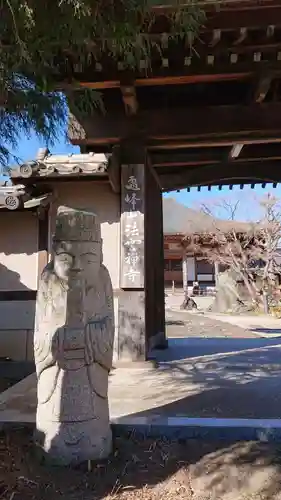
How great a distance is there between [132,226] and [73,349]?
3512 millimetres

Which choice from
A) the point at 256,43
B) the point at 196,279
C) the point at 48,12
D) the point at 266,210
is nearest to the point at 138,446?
the point at 48,12

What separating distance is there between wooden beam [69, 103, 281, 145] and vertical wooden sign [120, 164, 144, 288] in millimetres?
556

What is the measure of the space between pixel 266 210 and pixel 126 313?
15860 millimetres

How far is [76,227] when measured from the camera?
2.90m

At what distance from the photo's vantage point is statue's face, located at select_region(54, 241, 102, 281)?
2.89 metres

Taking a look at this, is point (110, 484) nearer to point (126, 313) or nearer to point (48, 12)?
point (48, 12)

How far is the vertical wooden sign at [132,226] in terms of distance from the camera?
19.9 ft

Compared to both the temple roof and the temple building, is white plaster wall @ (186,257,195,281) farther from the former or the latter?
the temple roof

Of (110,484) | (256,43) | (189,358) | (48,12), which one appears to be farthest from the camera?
(189,358)

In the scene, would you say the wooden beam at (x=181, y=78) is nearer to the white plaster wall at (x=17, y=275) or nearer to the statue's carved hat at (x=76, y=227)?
the white plaster wall at (x=17, y=275)

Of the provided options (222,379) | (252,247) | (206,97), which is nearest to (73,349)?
(222,379)

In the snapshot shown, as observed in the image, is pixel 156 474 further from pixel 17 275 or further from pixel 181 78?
pixel 17 275

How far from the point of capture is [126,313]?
20.0ft

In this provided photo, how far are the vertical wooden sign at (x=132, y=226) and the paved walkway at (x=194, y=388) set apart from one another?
129 cm
